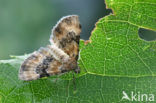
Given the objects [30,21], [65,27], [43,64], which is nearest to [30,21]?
[30,21]

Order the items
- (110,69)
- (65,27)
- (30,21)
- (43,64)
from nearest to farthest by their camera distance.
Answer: (110,69), (43,64), (65,27), (30,21)

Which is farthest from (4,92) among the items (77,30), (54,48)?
(77,30)

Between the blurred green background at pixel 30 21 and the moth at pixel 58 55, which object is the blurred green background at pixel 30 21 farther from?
the moth at pixel 58 55

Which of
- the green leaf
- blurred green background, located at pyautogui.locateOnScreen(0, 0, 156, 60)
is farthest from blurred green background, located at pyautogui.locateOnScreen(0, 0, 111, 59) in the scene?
the green leaf

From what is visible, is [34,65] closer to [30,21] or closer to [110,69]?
[110,69]

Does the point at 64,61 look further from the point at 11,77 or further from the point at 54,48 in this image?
the point at 11,77

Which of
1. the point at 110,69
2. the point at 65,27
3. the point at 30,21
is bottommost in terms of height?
the point at 110,69

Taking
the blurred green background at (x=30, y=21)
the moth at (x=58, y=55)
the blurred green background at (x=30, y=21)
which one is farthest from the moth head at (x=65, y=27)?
the blurred green background at (x=30, y=21)
